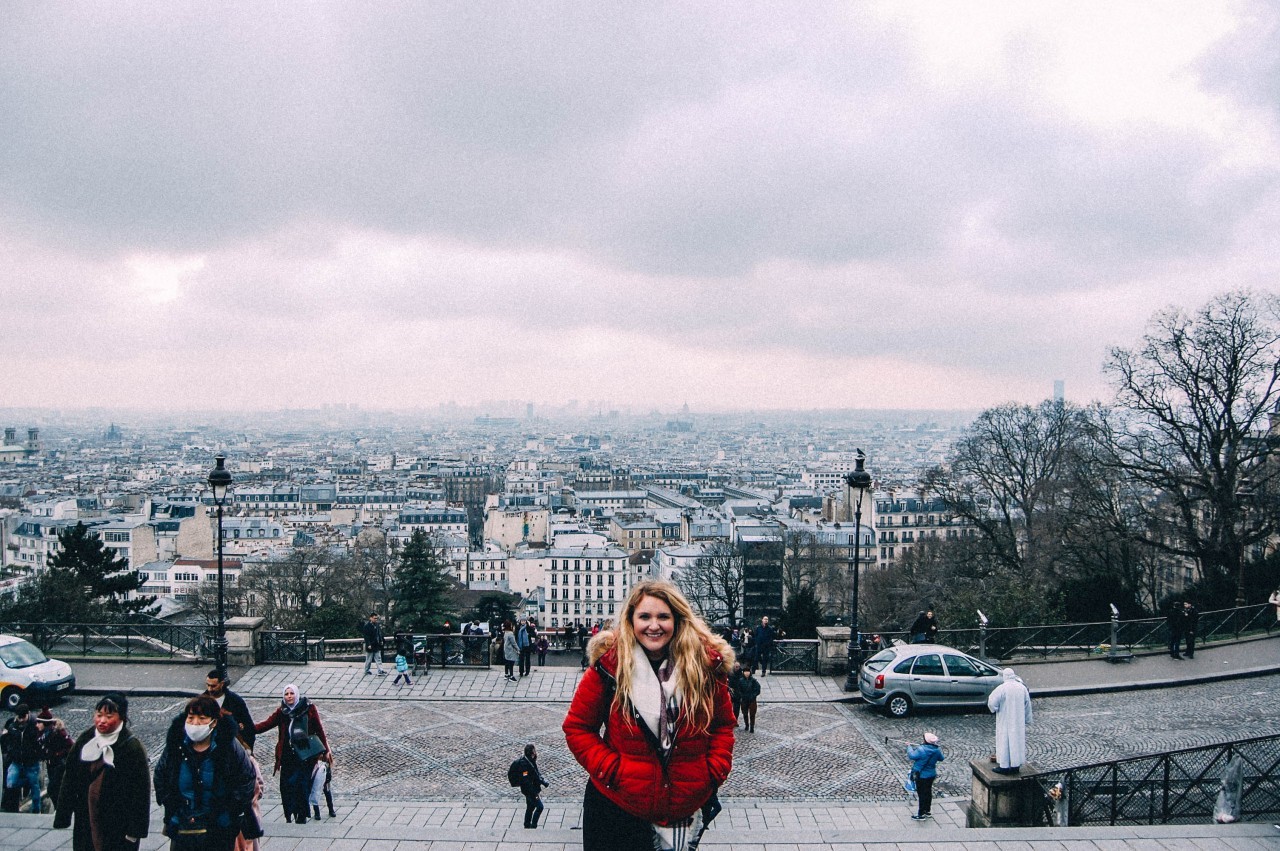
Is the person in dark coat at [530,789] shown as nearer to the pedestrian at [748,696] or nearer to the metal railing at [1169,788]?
the pedestrian at [748,696]

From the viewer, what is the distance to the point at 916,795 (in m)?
11.7

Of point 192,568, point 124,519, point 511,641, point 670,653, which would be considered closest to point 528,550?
point 192,568

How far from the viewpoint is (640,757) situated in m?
4.77

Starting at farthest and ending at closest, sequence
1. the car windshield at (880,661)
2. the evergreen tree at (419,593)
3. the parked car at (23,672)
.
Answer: the evergreen tree at (419,593), the car windshield at (880,661), the parked car at (23,672)

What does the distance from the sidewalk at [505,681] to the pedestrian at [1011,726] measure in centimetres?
710

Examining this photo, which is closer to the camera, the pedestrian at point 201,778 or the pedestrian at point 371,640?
the pedestrian at point 201,778

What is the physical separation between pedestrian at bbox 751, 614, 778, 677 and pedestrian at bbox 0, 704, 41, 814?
37.3 feet

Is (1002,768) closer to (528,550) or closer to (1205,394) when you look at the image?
(1205,394)

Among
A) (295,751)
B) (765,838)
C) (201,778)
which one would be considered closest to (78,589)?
(295,751)

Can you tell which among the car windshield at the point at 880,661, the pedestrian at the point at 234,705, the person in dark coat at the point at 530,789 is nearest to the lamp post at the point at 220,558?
the pedestrian at the point at 234,705

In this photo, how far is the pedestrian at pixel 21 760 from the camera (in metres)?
9.59

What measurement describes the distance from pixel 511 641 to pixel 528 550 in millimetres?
90261

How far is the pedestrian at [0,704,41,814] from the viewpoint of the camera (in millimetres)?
9586

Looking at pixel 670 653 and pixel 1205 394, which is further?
pixel 1205 394
